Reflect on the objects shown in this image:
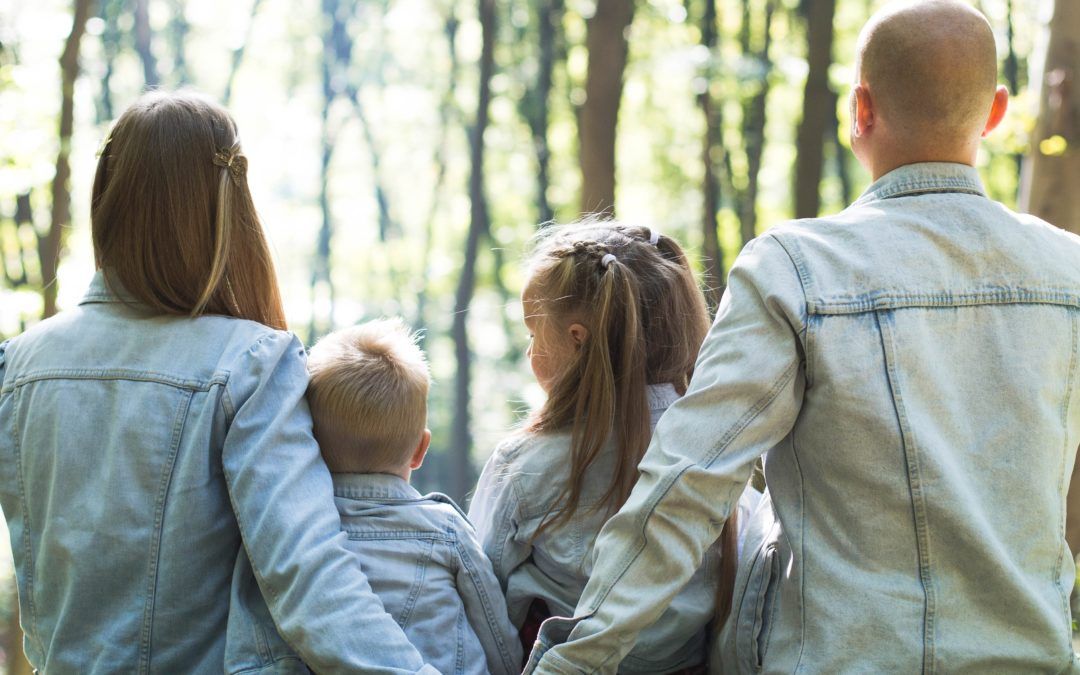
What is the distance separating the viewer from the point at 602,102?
7195 millimetres

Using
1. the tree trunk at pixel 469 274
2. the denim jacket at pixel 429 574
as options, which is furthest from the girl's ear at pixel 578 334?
the tree trunk at pixel 469 274

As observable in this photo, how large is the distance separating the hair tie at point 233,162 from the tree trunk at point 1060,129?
134 inches

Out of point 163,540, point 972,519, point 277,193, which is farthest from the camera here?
point 277,193

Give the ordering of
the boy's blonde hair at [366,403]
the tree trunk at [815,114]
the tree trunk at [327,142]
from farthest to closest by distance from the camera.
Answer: the tree trunk at [327,142] → the tree trunk at [815,114] → the boy's blonde hair at [366,403]

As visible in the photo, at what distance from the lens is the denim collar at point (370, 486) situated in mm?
2504

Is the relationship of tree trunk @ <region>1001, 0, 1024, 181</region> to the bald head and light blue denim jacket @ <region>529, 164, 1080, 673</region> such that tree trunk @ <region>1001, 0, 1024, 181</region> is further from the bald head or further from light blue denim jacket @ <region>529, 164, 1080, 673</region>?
light blue denim jacket @ <region>529, 164, 1080, 673</region>

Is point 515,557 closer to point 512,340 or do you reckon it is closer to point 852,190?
point 852,190

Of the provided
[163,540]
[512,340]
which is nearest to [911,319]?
[163,540]

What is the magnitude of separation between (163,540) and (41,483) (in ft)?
Result: 1.07

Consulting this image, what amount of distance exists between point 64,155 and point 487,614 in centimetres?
440

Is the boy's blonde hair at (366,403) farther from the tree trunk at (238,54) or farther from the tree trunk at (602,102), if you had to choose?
the tree trunk at (238,54)

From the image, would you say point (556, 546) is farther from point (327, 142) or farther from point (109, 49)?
point (327, 142)

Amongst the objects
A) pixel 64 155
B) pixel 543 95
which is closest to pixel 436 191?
pixel 543 95

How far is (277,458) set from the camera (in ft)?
7.52
